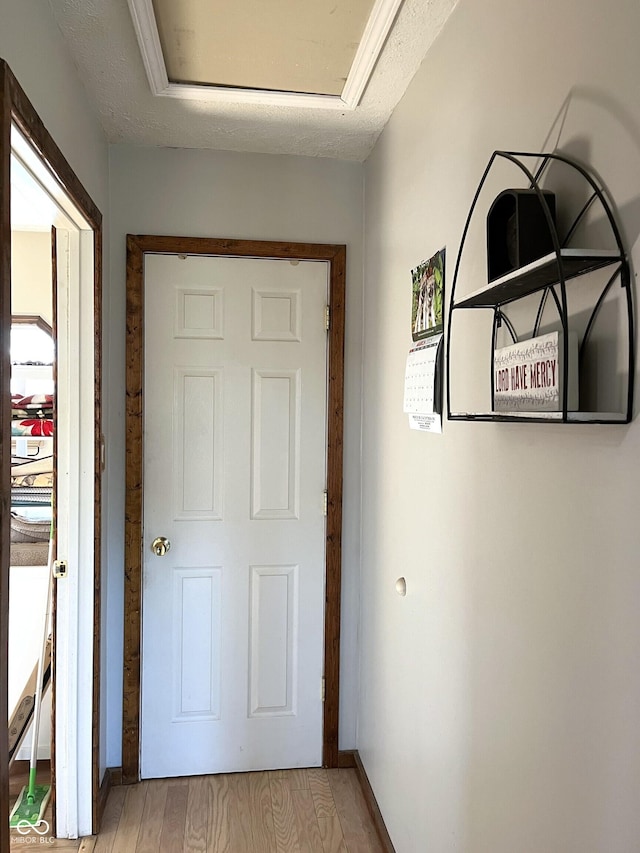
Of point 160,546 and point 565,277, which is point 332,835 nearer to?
point 160,546

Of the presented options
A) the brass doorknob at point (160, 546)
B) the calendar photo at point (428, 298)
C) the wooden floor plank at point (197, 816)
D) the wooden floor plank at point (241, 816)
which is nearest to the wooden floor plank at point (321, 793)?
the wooden floor plank at point (241, 816)

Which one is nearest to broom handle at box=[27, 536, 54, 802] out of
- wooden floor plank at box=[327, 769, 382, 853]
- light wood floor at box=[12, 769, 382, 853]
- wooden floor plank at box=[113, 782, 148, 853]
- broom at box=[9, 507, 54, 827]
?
broom at box=[9, 507, 54, 827]

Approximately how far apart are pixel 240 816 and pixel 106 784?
50cm

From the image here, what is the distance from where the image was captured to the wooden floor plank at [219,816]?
202 centimetres

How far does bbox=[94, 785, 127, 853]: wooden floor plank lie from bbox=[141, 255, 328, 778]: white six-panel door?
0.11m

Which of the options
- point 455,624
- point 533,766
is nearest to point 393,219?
point 455,624

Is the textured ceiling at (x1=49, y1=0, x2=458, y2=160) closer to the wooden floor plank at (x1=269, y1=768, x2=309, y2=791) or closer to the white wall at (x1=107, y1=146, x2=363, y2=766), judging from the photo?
the white wall at (x1=107, y1=146, x2=363, y2=766)

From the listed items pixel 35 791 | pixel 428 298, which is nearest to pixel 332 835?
pixel 35 791

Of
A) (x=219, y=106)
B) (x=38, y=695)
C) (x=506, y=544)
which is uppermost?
(x=219, y=106)

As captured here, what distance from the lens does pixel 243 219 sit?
231cm

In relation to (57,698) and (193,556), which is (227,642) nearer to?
(193,556)

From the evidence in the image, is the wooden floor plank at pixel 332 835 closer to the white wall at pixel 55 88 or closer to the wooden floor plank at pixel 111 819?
the wooden floor plank at pixel 111 819

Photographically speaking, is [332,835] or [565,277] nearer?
[565,277]

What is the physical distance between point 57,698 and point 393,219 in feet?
6.13
